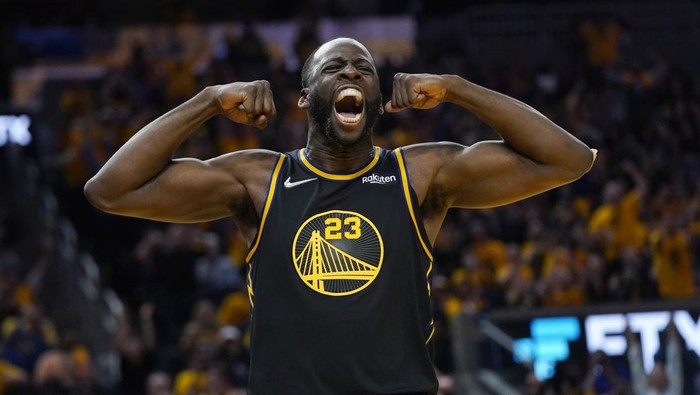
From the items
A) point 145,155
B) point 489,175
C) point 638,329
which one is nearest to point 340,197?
point 489,175

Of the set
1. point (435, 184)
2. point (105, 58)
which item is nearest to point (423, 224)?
point (435, 184)

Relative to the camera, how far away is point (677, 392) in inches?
357

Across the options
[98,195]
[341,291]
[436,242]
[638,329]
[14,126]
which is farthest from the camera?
[14,126]

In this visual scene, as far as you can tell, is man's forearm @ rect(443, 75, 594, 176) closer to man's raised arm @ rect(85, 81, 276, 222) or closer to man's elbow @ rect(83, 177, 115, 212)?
man's raised arm @ rect(85, 81, 276, 222)

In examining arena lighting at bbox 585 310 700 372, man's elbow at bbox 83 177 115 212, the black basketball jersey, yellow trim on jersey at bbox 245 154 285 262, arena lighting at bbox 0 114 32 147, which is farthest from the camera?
arena lighting at bbox 0 114 32 147

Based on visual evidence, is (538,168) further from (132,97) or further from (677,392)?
(132,97)

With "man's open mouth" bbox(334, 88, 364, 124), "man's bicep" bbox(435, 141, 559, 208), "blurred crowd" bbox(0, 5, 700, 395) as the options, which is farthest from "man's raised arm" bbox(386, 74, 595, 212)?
"blurred crowd" bbox(0, 5, 700, 395)

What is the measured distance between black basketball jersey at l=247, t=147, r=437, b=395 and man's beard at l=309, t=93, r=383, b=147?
0.14 metres

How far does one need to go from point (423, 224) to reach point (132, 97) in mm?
12516

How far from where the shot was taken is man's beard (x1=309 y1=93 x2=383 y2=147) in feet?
13.5

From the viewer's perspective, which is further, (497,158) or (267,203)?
(497,158)

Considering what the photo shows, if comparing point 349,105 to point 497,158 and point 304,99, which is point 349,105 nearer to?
point 304,99

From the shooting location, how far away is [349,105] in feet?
13.6

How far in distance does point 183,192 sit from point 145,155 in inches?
7.1
